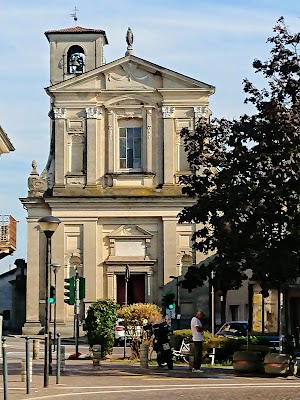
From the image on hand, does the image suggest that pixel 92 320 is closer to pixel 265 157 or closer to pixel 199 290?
pixel 265 157

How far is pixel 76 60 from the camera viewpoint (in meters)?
67.4

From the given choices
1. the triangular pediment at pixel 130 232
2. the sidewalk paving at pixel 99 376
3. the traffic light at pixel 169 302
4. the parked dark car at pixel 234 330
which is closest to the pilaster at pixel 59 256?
the triangular pediment at pixel 130 232

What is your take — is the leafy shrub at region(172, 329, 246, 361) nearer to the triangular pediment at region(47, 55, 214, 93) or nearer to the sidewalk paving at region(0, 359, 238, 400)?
the sidewalk paving at region(0, 359, 238, 400)

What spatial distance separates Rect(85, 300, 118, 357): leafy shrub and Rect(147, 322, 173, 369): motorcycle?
381 cm

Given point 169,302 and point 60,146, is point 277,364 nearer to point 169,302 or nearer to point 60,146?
point 169,302

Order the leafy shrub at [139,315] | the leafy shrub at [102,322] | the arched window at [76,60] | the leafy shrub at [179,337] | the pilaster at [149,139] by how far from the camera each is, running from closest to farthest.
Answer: the leafy shrub at [139,315], the leafy shrub at [102,322], the leafy shrub at [179,337], the pilaster at [149,139], the arched window at [76,60]

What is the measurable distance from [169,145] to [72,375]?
1314 inches

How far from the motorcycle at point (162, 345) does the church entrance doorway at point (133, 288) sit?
28.5m

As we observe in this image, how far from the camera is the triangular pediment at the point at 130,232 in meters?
58.6

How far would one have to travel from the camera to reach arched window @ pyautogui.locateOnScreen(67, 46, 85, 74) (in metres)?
67.2

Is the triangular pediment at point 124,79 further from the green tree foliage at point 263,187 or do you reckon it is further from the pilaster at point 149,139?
the green tree foliage at point 263,187

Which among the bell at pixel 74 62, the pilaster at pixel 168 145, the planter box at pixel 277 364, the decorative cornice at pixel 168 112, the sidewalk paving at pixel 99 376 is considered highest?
the bell at pixel 74 62

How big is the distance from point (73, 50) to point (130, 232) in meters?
15.7

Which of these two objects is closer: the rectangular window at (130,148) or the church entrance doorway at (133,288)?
the church entrance doorway at (133,288)
